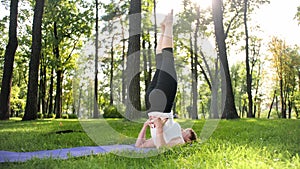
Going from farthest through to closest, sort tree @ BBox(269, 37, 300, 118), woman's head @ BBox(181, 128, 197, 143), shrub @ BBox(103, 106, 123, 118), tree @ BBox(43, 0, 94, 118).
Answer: tree @ BBox(269, 37, 300, 118) < tree @ BBox(43, 0, 94, 118) < shrub @ BBox(103, 106, 123, 118) < woman's head @ BBox(181, 128, 197, 143)

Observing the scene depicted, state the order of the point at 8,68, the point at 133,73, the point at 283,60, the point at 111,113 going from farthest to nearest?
the point at 283,60 → the point at 111,113 → the point at 8,68 → the point at 133,73

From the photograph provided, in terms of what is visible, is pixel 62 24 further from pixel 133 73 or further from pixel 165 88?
pixel 165 88

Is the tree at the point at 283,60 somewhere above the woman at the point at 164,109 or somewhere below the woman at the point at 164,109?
above

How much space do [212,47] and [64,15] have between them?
14806 mm

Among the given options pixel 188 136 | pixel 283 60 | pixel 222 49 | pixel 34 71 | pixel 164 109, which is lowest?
pixel 188 136

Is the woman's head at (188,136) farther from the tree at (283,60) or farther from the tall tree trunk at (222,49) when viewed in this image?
the tree at (283,60)

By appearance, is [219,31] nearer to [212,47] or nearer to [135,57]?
[135,57]

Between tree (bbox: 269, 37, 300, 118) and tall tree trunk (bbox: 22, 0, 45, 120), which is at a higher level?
tree (bbox: 269, 37, 300, 118)

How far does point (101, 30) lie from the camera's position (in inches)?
973

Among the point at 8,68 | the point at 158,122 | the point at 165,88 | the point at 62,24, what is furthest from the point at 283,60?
the point at 158,122

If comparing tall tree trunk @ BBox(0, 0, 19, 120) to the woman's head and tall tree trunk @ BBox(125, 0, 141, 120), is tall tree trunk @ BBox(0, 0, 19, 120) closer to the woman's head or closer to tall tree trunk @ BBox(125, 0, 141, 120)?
tall tree trunk @ BBox(125, 0, 141, 120)

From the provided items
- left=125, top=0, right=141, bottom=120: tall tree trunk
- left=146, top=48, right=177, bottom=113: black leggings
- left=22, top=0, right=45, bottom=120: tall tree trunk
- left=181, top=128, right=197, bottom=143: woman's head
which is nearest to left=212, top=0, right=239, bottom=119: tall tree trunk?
left=125, top=0, right=141, bottom=120: tall tree trunk

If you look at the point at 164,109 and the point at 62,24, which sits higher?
the point at 62,24

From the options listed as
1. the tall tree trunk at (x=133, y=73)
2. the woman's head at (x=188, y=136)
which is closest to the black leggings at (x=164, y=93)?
the woman's head at (x=188, y=136)
